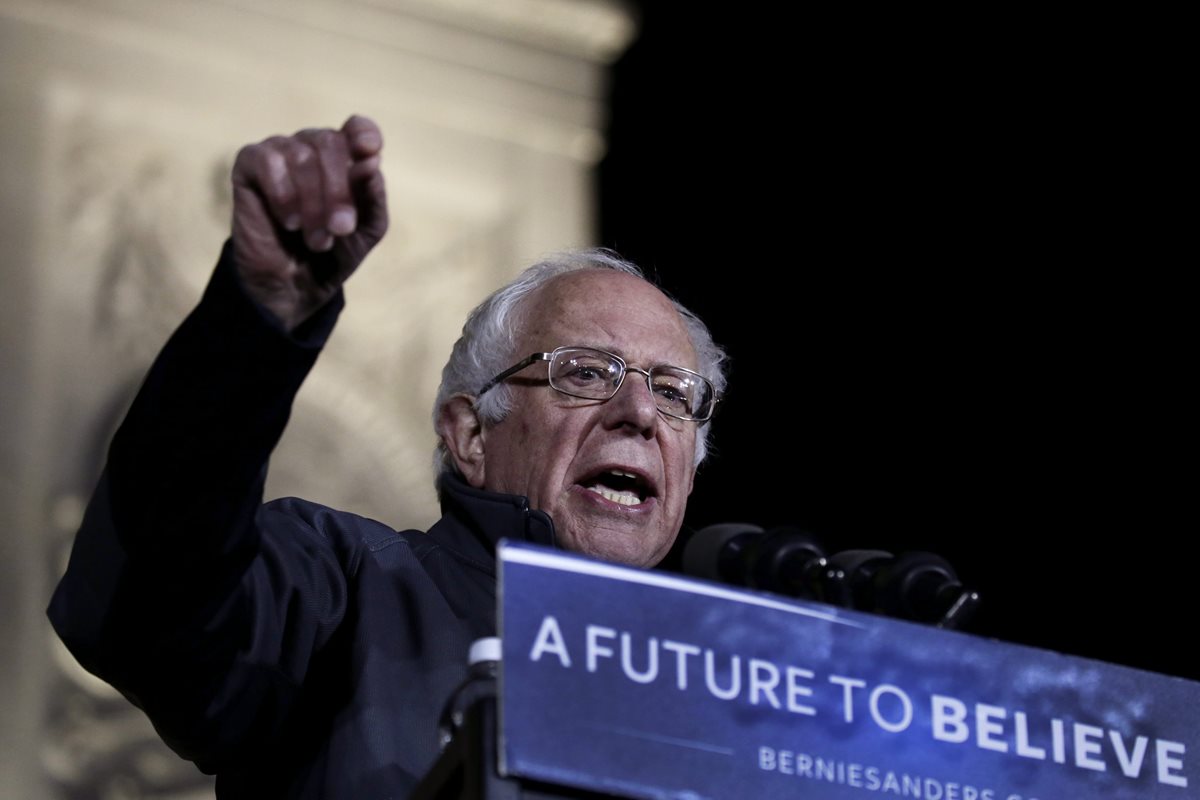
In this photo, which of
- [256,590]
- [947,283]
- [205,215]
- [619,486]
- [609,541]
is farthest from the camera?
[947,283]

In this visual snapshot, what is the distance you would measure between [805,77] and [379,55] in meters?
1.07

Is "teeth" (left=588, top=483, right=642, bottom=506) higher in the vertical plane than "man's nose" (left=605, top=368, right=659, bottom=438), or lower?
lower

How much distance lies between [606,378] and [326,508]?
1.75 ft

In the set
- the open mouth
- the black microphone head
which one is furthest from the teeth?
the black microphone head

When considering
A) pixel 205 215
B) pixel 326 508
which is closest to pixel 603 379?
pixel 326 508

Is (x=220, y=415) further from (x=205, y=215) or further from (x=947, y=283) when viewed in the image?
(x=947, y=283)

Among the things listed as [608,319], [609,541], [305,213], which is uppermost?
[305,213]

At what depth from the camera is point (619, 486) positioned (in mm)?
2375

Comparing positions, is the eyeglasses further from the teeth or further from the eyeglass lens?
the teeth

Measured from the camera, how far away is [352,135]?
134cm

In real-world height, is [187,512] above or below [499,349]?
above

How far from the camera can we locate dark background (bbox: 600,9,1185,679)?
360 centimetres

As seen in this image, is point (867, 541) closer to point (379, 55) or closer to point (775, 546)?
point (379, 55)

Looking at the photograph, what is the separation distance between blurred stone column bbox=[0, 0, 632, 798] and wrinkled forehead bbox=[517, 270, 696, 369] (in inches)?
55.3
